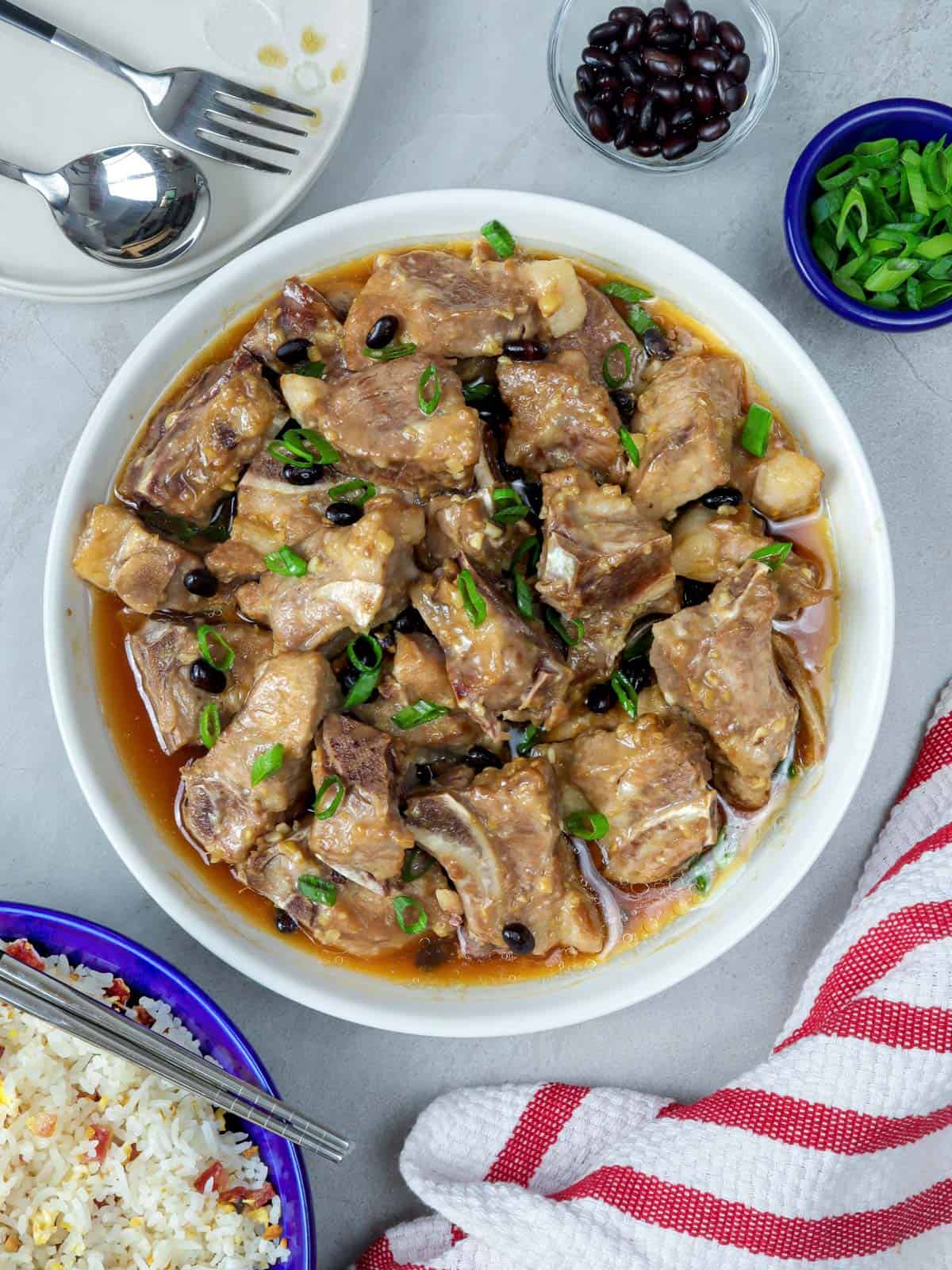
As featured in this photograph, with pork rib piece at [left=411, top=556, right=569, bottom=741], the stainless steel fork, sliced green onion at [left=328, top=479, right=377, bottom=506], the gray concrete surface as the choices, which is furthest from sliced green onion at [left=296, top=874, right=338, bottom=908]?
the stainless steel fork

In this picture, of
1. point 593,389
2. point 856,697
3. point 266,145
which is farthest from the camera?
point 266,145

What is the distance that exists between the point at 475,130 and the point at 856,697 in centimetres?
233

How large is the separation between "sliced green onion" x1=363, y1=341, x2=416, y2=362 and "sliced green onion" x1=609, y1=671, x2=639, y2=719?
1.16 meters

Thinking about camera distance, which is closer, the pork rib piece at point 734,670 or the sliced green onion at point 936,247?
the pork rib piece at point 734,670

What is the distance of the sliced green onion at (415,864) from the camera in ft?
11.4

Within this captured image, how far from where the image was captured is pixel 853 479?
3473 mm

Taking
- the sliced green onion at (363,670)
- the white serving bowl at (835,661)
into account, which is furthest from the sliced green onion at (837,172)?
the sliced green onion at (363,670)

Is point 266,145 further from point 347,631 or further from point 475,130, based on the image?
point 347,631

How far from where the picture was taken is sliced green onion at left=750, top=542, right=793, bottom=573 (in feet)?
10.9

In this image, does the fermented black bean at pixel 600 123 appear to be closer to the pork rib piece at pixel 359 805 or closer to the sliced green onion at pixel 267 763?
the pork rib piece at pixel 359 805

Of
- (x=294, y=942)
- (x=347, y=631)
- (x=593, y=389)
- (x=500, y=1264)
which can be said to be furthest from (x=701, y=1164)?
(x=593, y=389)

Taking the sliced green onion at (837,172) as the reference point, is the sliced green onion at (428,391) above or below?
below

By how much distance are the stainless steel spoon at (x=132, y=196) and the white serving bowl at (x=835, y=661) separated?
1.36 feet

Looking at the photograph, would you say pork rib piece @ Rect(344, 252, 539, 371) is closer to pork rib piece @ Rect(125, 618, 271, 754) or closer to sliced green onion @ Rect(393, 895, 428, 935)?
pork rib piece @ Rect(125, 618, 271, 754)
